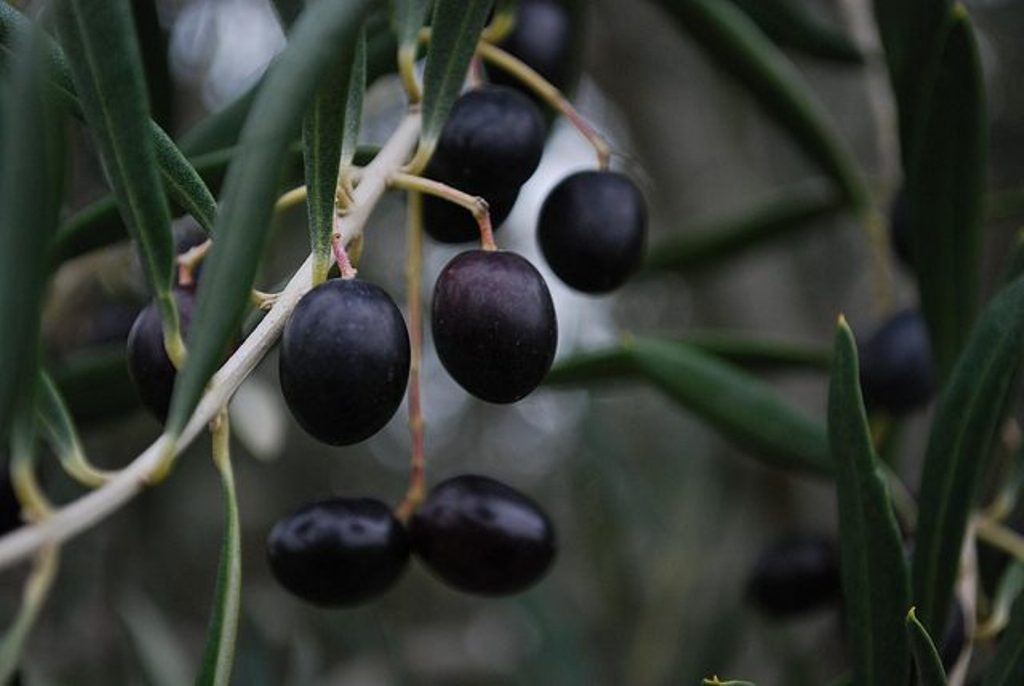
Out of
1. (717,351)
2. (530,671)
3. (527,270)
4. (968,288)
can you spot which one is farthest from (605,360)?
(530,671)

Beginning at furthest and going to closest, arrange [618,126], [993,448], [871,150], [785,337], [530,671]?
[618,126]
[871,150]
[785,337]
[530,671]
[993,448]

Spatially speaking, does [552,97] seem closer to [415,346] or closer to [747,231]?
[415,346]

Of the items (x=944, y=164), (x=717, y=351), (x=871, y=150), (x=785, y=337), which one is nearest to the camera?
(x=944, y=164)

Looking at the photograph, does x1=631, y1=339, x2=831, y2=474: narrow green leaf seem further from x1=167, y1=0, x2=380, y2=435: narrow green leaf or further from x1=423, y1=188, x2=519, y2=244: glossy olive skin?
x1=167, y1=0, x2=380, y2=435: narrow green leaf

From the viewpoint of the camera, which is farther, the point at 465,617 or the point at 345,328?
the point at 465,617

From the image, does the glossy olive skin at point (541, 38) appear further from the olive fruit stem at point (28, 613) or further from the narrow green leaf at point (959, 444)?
the olive fruit stem at point (28, 613)

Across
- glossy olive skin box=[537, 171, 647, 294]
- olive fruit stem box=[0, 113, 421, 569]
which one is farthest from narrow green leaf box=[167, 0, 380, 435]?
glossy olive skin box=[537, 171, 647, 294]

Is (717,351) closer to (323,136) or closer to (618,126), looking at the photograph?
(323,136)
